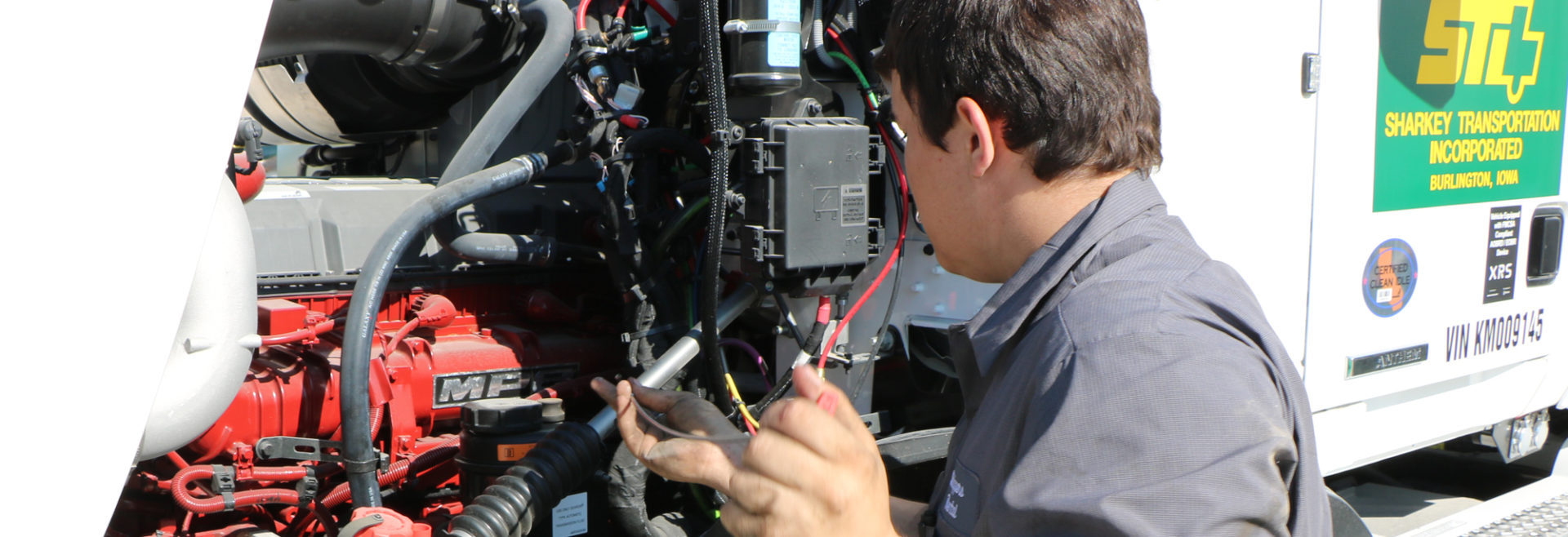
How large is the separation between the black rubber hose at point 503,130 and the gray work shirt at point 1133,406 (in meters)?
1.37

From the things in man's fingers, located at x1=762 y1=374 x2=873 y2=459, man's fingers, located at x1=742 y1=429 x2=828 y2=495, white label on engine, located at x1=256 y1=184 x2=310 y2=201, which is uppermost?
white label on engine, located at x1=256 y1=184 x2=310 y2=201

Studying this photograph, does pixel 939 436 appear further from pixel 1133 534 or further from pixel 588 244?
pixel 1133 534

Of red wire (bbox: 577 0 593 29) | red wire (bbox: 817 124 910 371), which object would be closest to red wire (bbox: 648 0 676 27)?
red wire (bbox: 577 0 593 29)

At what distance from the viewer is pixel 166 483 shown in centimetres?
193

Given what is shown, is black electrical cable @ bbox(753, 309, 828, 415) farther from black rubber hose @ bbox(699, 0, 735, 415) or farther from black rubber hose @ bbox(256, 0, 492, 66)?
black rubber hose @ bbox(256, 0, 492, 66)

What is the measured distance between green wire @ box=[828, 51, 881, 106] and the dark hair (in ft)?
3.56

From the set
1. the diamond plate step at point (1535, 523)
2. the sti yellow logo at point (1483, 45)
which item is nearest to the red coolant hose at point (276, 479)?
the sti yellow logo at point (1483, 45)

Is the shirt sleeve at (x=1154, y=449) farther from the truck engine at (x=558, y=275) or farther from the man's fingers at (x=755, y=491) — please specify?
the truck engine at (x=558, y=275)

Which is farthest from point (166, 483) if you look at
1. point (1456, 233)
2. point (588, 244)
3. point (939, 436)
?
point (1456, 233)

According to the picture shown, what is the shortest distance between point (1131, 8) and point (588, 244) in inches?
61.7

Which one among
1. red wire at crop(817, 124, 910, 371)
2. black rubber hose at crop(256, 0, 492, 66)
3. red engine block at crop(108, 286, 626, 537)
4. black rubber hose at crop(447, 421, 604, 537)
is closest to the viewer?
black rubber hose at crop(447, 421, 604, 537)

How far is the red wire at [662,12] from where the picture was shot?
7.75 feet

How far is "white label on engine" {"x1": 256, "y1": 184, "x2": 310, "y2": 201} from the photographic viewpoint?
2.20 m

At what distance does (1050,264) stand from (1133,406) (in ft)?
0.74
